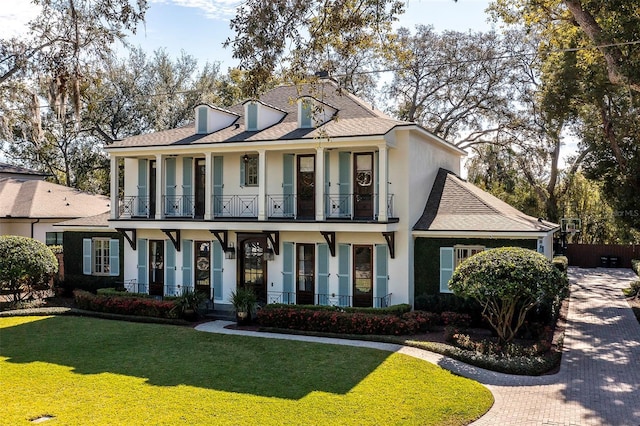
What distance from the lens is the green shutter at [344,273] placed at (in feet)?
60.2

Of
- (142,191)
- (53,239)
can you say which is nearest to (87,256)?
(142,191)

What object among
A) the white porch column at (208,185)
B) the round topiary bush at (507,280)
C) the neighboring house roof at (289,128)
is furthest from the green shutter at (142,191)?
the round topiary bush at (507,280)

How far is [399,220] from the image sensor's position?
18.0 m

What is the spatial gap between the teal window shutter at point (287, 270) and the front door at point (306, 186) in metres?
1.26

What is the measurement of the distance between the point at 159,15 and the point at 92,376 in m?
7.97

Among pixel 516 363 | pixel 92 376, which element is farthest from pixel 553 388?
pixel 92 376

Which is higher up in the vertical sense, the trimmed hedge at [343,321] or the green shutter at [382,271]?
the green shutter at [382,271]

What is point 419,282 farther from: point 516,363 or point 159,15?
point 159,15

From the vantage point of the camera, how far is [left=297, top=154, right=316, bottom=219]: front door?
19.0 metres

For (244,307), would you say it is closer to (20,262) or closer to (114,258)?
(114,258)

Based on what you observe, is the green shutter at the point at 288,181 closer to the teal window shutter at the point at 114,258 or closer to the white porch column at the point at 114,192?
the white porch column at the point at 114,192

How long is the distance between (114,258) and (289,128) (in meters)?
9.58

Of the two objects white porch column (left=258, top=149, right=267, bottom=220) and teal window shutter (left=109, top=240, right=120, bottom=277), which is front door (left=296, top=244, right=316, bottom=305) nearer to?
white porch column (left=258, top=149, right=267, bottom=220)

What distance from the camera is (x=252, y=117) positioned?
20.1 meters
